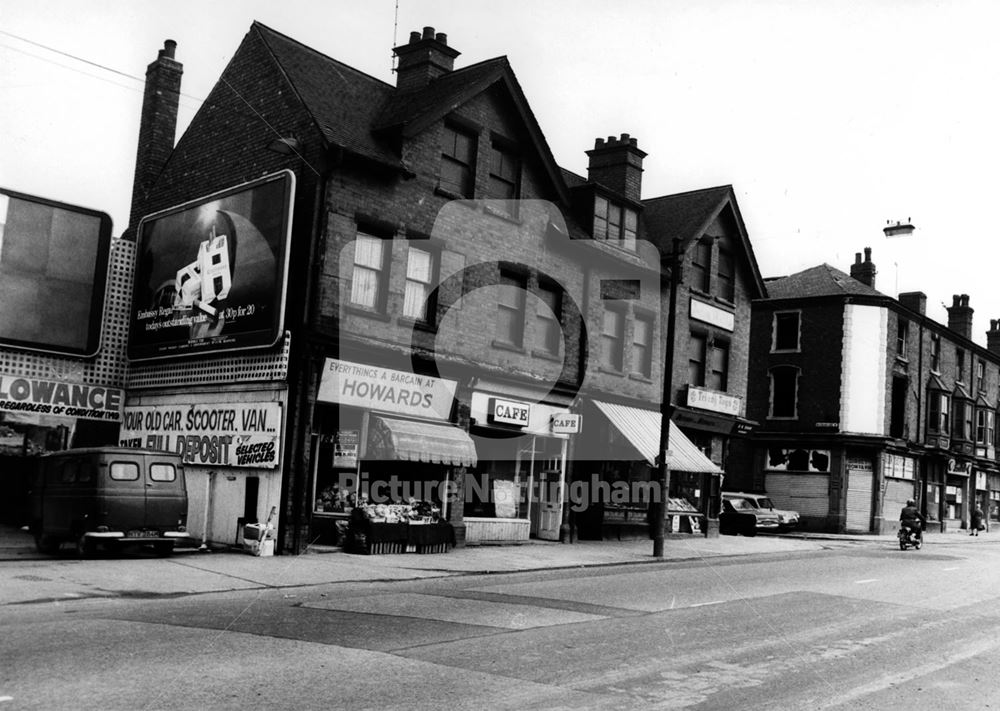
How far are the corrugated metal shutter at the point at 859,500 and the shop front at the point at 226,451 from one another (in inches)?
1148

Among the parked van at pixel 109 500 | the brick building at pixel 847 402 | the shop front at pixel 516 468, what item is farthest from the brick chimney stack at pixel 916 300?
the parked van at pixel 109 500

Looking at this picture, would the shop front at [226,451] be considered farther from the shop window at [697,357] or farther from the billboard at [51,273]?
the shop window at [697,357]

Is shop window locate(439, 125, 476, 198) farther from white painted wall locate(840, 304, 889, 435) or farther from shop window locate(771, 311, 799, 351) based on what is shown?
shop window locate(771, 311, 799, 351)

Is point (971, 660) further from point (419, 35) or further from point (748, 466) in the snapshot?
point (748, 466)

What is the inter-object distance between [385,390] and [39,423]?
808 cm

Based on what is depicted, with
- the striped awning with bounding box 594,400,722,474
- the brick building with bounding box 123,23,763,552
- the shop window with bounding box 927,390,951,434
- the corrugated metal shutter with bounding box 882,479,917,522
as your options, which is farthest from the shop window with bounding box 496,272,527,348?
the shop window with bounding box 927,390,951,434

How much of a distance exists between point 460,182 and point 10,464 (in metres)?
12.3

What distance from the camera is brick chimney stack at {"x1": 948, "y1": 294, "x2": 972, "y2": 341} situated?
53.6 m

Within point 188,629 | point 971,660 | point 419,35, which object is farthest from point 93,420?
point 971,660

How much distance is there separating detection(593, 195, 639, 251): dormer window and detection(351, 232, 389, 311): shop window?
8.00 meters

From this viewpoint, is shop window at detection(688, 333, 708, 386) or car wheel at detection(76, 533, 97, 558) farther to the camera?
shop window at detection(688, 333, 708, 386)

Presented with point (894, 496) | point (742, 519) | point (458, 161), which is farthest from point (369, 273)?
point (894, 496)

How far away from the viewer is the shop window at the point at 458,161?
22.4m

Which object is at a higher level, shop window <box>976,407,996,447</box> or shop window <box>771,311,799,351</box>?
shop window <box>771,311,799,351</box>
